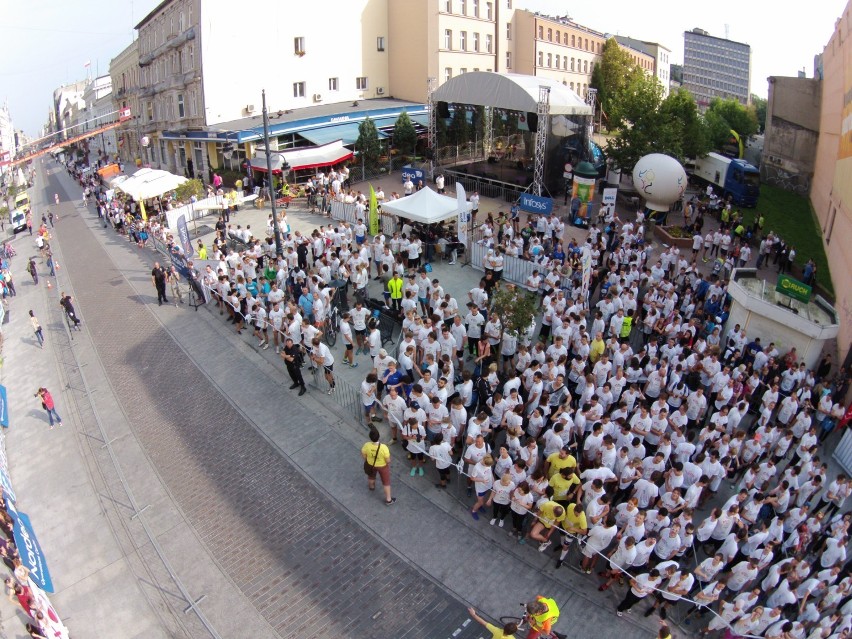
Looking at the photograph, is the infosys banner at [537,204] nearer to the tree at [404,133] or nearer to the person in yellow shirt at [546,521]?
the person in yellow shirt at [546,521]

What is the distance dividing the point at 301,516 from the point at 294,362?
12.9 feet

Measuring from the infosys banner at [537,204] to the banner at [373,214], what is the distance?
5626 mm

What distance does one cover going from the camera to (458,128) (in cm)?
3247

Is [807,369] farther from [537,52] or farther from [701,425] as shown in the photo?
[537,52]

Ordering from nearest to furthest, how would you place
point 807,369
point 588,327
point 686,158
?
point 807,369 → point 588,327 → point 686,158

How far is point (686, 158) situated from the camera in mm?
34781

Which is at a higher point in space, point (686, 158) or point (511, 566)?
point (686, 158)

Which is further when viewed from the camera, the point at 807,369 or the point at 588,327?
the point at 588,327

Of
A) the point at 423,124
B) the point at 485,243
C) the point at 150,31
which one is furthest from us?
the point at 150,31

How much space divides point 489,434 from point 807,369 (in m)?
7.66

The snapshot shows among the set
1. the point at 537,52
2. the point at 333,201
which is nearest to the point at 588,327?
the point at 333,201

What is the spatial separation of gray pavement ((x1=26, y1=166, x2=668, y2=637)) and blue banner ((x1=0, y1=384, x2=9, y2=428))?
2354mm

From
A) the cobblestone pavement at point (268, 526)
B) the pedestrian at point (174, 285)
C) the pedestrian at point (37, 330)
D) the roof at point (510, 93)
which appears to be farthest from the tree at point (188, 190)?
the cobblestone pavement at point (268, 526)

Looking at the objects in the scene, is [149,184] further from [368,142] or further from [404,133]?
[404,133]
